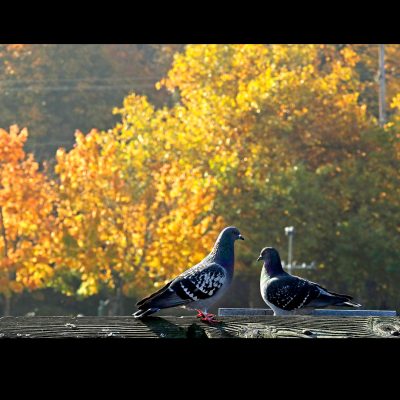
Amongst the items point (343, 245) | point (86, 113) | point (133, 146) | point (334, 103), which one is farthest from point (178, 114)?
point (86, 113)

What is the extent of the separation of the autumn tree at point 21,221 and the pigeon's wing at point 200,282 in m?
34.1

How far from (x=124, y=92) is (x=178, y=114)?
18.8 metres

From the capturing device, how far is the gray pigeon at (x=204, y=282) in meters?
7.51

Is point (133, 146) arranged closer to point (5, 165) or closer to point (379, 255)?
point (5, 165)

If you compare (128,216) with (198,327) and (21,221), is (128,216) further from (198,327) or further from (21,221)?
(198,327)

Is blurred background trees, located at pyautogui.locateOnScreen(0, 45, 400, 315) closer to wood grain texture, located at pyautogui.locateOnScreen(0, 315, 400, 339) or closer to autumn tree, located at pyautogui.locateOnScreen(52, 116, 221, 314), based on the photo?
autumn tree, located at pyautogui.locateOnScreen(52, 116, 221, 314)

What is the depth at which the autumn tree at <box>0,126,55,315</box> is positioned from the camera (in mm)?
42469

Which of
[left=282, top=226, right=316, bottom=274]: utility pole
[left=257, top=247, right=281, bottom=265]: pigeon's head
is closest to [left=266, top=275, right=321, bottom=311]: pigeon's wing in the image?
[left=257, top=247, right=281, bottom=265]: pigeon's head

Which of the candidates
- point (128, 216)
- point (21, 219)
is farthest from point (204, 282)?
→ point (21, 219)

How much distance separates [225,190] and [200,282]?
3565 cm

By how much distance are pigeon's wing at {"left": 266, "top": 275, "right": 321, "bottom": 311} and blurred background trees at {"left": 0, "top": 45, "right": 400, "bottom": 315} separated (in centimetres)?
3054

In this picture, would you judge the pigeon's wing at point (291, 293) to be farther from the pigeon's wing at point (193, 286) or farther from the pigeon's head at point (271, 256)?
the pigeon's wing at point (193, 286)

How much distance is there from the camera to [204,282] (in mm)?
8148

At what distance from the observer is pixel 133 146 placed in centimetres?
4488
